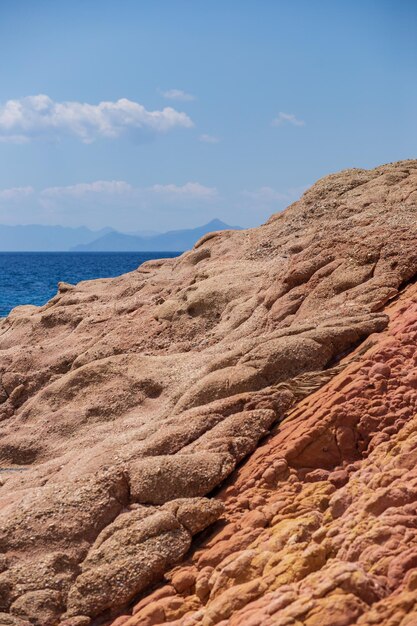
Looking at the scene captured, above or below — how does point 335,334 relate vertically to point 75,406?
above

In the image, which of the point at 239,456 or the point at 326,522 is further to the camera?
the point at 239,456

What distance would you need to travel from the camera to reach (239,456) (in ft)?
28.2

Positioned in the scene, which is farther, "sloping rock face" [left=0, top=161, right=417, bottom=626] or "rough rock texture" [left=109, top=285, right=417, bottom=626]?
"sloping rock face" [left=0, top=161, right=417, bottom=626]

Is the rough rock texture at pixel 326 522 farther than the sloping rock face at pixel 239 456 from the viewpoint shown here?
No

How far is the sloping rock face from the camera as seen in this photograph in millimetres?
6645

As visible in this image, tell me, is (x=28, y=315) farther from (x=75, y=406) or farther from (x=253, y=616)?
(x=253, y=616)

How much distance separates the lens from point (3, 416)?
47.6 ft

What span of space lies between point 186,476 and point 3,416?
713 centimetres

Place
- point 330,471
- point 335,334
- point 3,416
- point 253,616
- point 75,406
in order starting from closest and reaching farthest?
point 253,616, point 330,471, point 335,334, point 75,406, point 3,416

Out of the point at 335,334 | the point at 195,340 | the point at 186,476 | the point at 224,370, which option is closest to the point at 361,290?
the point at 335,334

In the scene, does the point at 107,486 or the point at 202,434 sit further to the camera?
the point at 202,434

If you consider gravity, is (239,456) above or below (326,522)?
above

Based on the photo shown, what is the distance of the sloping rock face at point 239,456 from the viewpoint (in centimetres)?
664

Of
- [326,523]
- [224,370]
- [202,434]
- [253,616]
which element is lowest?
[253,616]
